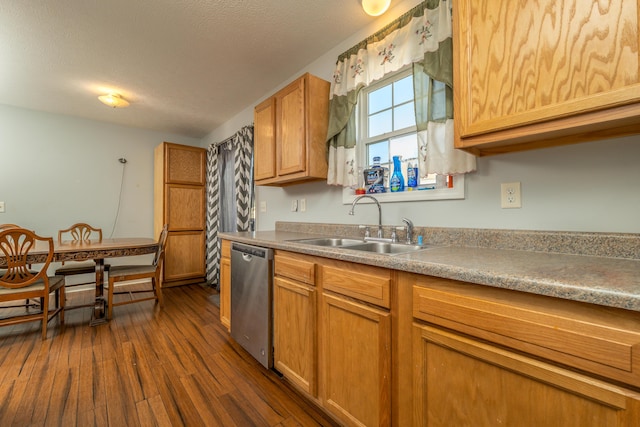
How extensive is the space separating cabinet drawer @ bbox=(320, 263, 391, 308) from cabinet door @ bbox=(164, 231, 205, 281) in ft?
11.5

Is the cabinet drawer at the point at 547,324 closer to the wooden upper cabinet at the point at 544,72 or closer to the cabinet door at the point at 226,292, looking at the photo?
the wooden upper cabinet at the point at 544,72

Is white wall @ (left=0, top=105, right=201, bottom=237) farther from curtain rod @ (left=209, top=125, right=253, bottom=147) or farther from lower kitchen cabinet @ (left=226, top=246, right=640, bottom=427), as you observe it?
lower kitchen cabinet @ (left=226, top=246, right=640, bottom=427)

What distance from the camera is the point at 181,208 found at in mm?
4246

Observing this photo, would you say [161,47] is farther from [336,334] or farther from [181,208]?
[336,334]

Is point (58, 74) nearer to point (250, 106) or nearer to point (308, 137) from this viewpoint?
point (250, 106)

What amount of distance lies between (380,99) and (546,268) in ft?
5.21

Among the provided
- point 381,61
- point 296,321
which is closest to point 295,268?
point 296,321

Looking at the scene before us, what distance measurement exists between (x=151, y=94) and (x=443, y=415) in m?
3.84

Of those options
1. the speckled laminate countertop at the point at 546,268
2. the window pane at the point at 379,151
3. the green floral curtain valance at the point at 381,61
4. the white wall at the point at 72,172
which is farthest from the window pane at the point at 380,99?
the white wall at the point at 72,172

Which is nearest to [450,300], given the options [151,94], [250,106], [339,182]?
[339,182]

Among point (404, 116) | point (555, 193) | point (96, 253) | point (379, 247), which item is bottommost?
point (96, 253)

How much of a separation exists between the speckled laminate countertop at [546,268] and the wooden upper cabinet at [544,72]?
45 cm

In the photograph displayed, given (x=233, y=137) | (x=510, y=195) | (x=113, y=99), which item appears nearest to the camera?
(x=510, y=195)

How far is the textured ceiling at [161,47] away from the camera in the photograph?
1894 millimetres
